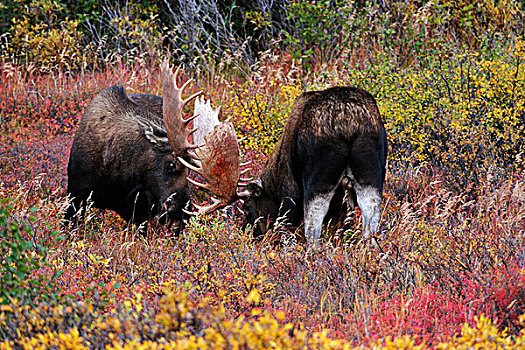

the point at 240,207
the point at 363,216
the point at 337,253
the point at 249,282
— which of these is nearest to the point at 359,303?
the point at 249,282

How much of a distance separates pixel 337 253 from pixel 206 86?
7.55m

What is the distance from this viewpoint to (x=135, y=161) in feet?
22.7

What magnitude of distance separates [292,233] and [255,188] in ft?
2.13

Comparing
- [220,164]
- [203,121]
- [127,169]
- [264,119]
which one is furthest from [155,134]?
[264,119]

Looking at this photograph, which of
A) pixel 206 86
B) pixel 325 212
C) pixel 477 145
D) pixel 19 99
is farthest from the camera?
pixel 206 86

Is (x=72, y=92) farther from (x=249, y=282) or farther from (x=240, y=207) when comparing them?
(x=249, y=282)

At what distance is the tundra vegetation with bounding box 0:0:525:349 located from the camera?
330 cm

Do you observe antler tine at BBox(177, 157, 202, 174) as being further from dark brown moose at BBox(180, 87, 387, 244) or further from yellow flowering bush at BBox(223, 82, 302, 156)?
yellow flowering bush at BBox(223, 82, 302, 156)

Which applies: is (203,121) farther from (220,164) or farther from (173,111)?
(220,164)

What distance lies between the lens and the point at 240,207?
7336 millimetres

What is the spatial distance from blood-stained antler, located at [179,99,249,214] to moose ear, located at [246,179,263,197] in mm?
104

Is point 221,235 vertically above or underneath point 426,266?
underneath

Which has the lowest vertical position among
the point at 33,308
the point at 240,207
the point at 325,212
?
the point at 240,207

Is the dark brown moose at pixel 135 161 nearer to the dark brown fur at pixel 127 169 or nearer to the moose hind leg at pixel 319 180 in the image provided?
the dark brown fur at pixel 127 169
